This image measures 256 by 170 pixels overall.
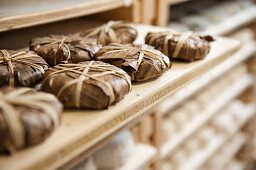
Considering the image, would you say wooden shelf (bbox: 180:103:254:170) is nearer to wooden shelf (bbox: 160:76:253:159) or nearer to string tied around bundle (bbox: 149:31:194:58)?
wooden shelf (bbox: 160:76:253:159)

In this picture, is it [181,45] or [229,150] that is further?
[229,150]

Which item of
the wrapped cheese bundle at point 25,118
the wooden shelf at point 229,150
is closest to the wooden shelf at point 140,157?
the wrapped cheese bundle at point 25,118

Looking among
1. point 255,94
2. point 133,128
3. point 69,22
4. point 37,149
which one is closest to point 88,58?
point 37,149

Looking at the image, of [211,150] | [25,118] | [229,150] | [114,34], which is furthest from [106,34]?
[229,150]

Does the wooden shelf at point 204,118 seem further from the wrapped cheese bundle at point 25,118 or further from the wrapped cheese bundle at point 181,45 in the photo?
the wrapped cheese bundle at point 25,118

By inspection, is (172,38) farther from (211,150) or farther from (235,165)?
(235,165)

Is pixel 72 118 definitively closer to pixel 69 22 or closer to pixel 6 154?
pixel 6 154

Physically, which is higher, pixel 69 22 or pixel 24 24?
pixel 24 24
